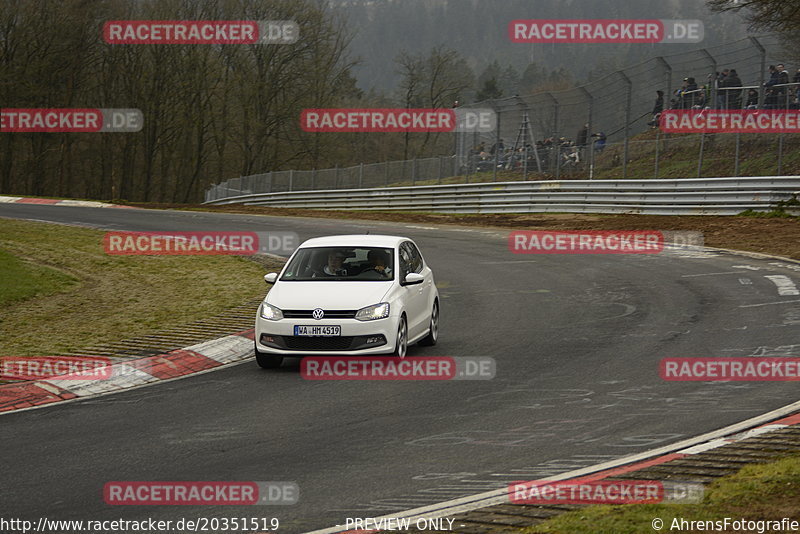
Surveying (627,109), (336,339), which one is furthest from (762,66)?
(336,339)

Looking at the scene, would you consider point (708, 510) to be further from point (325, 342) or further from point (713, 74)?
point (713, 74)

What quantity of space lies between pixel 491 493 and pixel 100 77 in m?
79.3

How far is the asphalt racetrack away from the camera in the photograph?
7207mm

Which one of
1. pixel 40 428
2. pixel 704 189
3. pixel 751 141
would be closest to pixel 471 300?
pixel 40 428

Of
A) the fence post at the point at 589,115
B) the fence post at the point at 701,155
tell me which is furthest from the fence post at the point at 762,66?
the fence post at the point at 589,115

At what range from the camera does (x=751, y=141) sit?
1251 inches

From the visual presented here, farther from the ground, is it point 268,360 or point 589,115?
point 589,115

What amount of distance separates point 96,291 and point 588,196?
65.6 feet

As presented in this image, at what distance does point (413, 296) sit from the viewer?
1261 centimetres

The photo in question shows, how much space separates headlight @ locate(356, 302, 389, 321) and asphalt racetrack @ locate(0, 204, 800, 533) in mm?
860

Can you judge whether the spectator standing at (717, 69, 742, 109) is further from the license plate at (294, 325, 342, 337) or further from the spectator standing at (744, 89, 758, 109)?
the license plate at (294, 325, 342, 337)

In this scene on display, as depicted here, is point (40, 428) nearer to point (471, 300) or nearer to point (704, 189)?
point (471, 300)

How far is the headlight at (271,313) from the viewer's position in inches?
460

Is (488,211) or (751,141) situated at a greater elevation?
(751,141)
